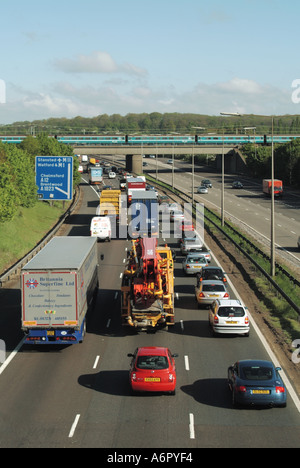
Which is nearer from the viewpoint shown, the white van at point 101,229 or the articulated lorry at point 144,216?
the articulated lorry at point 144,216

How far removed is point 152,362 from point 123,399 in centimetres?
156

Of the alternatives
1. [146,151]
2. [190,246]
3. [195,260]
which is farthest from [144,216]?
[146,151]

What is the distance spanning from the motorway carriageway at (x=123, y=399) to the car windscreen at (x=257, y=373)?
1.04 metres

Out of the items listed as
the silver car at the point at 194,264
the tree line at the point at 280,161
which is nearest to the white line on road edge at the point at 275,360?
the silver car at the point at 194,264

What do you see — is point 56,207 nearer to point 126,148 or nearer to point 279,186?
point 279,186

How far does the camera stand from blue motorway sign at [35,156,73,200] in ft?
179

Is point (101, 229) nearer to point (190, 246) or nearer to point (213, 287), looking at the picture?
point (190, 246)

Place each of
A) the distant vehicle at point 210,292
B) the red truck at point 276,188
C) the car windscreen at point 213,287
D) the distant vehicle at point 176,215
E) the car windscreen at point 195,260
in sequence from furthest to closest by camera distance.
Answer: the red truck at point 276,188 → the distant vehicle at point 176,215 → the car windscreen at point 195,260 → the car windscreen at point 213,287 → the distant vehicle at point 210,292

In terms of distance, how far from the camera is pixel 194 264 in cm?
4584

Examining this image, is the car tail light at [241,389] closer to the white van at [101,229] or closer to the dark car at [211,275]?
the dark car at [211,275]

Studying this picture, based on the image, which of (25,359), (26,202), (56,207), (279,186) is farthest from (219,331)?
(279,186)

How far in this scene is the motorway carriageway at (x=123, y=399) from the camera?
1930 cm

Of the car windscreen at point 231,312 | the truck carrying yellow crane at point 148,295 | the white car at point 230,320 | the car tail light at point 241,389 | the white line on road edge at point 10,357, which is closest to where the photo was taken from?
the car tail light at point 241,389

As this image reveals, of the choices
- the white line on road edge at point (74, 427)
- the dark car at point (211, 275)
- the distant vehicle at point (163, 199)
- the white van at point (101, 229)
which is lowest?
the white line on road edge at point (74, 427)
